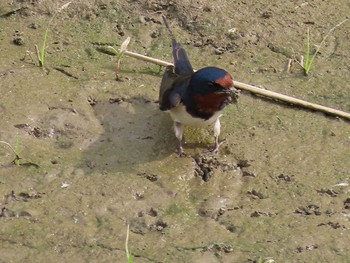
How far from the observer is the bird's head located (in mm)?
5238

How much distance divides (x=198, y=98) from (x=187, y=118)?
0.56ft

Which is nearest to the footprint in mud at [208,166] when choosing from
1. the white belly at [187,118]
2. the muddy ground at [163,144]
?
the muddy ground at [163,144]

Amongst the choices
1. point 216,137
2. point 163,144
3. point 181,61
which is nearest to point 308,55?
point 181,61

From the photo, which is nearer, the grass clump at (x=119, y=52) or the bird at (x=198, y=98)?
the bird at (x=198, y=98)

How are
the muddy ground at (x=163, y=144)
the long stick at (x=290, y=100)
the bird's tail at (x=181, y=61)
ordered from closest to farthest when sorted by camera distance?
the muddy ground at (x=163, y=144), the long stick at (x=290, y=100), the bird's tail at (x=181, y=61)

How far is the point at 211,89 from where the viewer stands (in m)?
5.30

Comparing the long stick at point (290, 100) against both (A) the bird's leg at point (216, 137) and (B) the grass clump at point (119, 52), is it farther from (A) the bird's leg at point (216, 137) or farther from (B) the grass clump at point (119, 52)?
(B) the grass clump at point (119, 52)

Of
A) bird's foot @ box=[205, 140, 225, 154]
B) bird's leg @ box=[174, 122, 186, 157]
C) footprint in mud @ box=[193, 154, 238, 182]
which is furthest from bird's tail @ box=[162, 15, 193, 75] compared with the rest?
footprint in mud @ box=[193, 154, 238, 182]

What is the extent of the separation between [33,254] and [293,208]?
1.52 metres

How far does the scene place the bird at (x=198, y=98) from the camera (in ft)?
17.3

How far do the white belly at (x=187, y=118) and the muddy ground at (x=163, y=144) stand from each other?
16 cm

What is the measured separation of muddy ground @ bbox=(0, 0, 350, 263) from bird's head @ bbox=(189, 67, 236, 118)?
12.1 inches

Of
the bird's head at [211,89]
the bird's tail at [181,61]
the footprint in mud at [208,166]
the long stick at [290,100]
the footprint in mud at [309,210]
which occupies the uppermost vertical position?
the bird's head at [211,89]

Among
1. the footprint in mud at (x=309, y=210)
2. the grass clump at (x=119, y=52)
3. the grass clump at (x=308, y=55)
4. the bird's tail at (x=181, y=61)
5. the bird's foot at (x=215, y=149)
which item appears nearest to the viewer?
the footprint in mud at (x=309, y=210)
